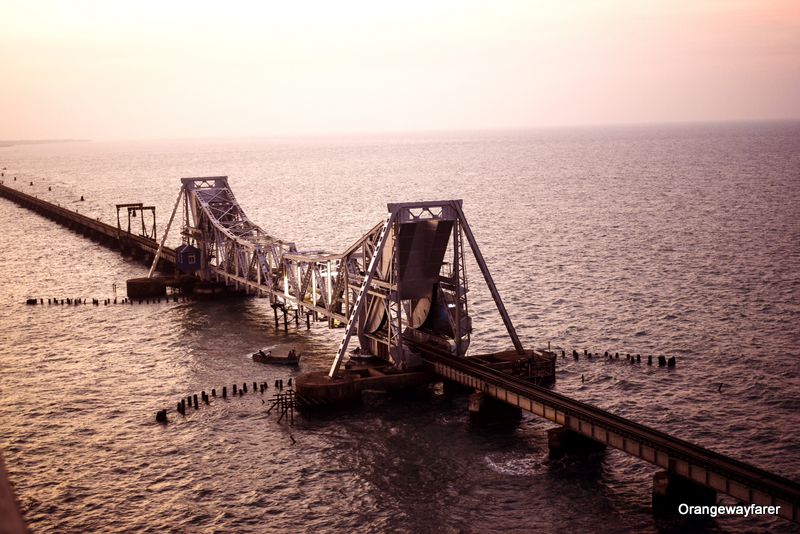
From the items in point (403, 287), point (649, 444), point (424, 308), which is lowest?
point (649, 444)

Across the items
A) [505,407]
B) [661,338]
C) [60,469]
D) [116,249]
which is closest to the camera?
[60,469]

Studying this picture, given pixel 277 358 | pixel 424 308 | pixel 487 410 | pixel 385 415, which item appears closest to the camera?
pixel 487 410

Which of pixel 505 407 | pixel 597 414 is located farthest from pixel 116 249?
pixel 597 414

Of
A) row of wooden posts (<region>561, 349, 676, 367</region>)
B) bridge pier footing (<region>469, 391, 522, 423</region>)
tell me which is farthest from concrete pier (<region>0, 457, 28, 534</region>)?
row of wooden posts (<region>561, 349, 676, 367</region>)

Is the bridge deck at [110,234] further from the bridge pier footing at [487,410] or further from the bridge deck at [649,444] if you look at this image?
the bridge deck at [649,444]

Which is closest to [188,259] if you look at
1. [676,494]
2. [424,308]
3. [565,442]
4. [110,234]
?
[424,308]

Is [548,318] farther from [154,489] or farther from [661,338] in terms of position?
[154,489]

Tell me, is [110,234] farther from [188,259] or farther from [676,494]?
[676,494]

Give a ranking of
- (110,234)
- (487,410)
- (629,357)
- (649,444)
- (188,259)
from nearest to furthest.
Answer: (649,444)
(487,410)
(629,357)
(188,259)
(110,234)
